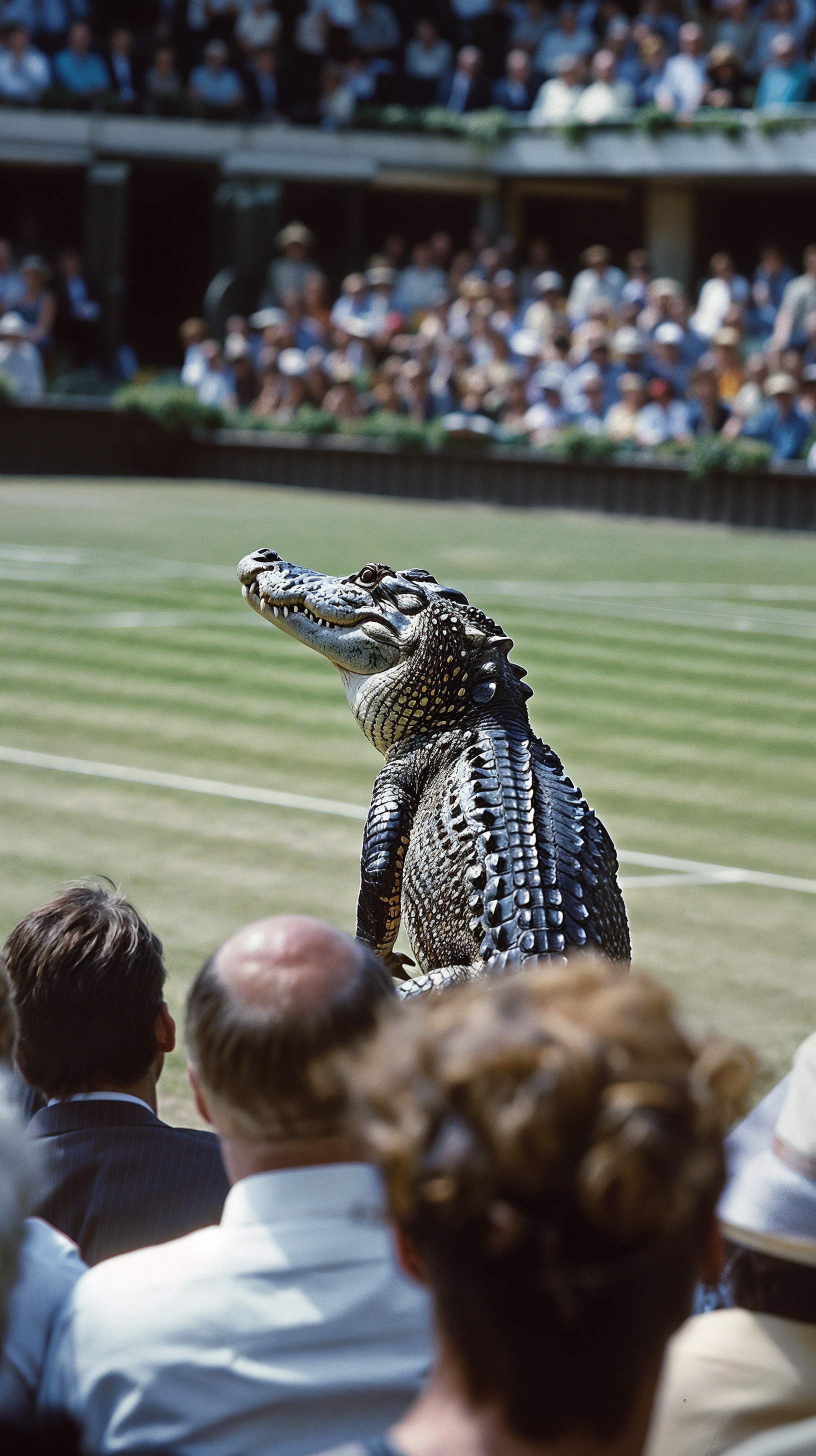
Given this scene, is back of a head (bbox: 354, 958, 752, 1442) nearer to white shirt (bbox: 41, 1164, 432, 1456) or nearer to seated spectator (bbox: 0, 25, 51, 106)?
white shirt (bbox: 41, 1164, 432, 1456)

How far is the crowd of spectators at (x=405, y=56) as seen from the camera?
2983 cm

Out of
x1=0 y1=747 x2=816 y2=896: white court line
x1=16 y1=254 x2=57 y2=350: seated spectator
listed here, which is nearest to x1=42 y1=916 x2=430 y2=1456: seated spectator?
x1=0 y1=747 x2=816 y2=896: white court line

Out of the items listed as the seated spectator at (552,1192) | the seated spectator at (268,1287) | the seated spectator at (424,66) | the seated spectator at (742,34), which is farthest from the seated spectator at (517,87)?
the seated spectator at (552,1192)

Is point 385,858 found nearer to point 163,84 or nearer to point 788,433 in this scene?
point 788,433

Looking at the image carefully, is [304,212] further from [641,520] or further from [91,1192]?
[91,1192]

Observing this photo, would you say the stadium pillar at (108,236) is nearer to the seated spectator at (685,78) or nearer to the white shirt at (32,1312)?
the seated spectator at (685,78)

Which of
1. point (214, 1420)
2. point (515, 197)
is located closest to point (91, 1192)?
point (214, 1420)

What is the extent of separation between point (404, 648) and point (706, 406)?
19243 mm

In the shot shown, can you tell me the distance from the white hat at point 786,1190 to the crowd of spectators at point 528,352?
19.6 m

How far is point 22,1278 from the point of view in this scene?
2.19 metres

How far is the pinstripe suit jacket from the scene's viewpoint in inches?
114

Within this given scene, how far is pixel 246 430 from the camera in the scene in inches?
968

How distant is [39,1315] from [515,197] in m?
33.9

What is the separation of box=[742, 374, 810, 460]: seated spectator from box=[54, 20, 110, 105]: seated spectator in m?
14.4
